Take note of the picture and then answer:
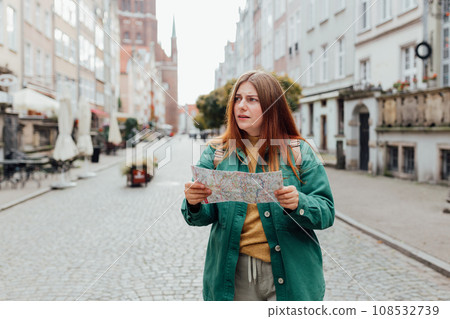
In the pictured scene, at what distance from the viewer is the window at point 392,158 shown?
1412cm

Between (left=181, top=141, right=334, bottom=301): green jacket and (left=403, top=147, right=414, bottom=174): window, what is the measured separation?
1248 centimetres

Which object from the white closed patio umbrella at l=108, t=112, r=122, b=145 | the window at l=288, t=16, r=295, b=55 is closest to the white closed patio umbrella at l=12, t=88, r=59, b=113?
the white closed patio umbrella at l=108, t=112, r=122, b=145

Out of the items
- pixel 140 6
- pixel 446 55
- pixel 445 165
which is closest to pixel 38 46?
pixel 446 55

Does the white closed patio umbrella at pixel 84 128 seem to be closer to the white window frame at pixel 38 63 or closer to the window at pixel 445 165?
the white window frame at pixel 38 63

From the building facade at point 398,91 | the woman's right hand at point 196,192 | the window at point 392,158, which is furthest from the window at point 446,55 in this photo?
the woman's right hand at point 196,192

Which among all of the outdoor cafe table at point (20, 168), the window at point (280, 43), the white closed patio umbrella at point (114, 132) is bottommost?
the outdoor cafe table at point (20, 168)

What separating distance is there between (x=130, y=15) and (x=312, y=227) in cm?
199

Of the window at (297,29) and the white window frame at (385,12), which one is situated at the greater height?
the white window frame at (385,12)

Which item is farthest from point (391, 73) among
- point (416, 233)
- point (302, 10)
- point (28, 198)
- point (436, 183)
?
point (302, 10)

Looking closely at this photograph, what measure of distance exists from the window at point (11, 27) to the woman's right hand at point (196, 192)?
14.8m

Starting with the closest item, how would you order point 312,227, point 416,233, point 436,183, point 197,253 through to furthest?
1. point 312,227
2. point 197,253
3. point 416,233
4. point 436,183

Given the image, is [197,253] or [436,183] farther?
[436,183]

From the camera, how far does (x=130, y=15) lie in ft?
9.86
